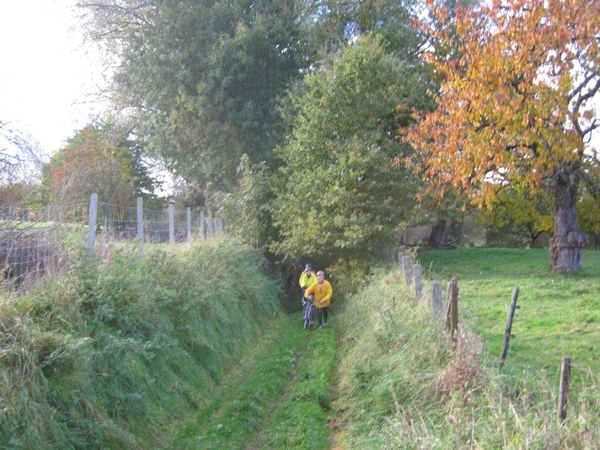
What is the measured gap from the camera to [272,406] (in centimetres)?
1047

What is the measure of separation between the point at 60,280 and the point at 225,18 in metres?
20.9

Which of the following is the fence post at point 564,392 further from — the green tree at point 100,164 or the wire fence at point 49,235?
the green tree at point 100,164

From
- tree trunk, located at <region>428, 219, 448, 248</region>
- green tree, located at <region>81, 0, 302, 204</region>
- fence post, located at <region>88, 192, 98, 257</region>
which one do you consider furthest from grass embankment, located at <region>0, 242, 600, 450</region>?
tree trunk, located at <region>428, 219, 448, 248</region>

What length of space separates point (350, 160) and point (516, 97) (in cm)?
615

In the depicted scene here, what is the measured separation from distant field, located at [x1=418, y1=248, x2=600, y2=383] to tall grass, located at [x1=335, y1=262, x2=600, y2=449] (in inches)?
24.0

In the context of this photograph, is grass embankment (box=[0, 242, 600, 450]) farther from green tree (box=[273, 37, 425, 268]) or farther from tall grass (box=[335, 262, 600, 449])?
green tree (box=[273, 37, 425, 268])

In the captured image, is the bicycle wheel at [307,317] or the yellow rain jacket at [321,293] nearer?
the yellow rain jacket at [321,293]

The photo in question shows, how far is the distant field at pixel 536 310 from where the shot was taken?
405 inches

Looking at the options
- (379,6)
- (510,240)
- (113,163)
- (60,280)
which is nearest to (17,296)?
(60,280)

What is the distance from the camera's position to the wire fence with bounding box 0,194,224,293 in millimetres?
9102

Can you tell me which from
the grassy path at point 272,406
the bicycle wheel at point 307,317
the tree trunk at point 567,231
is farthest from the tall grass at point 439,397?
the tree trunk at point 567,231

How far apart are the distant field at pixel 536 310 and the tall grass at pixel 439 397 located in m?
0.61

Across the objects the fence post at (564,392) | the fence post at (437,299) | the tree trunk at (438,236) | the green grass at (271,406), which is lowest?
the green grass at (271,406)

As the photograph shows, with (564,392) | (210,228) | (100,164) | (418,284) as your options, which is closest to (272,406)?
(418,284)
